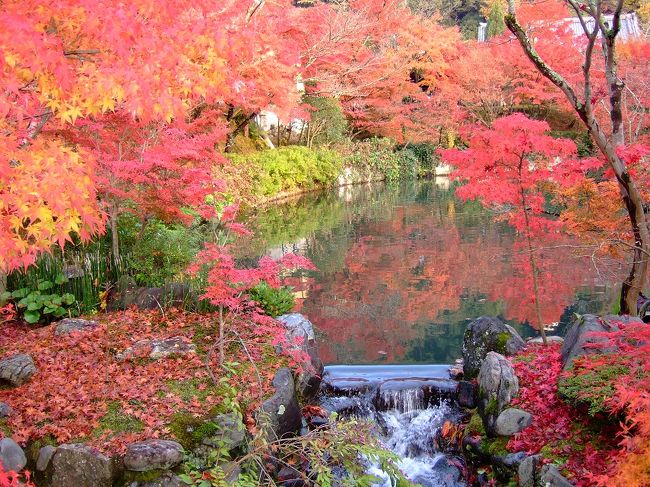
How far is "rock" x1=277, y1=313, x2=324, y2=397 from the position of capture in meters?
6.09

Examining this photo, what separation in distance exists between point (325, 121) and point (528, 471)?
18.4m

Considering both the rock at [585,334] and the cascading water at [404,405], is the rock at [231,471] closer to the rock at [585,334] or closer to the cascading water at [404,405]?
the cascading water at [404,405]

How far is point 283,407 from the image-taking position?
16.6 feet

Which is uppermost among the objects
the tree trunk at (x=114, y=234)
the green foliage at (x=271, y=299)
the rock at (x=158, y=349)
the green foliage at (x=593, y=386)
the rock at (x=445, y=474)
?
the tree trunk at (x=114, y=234)

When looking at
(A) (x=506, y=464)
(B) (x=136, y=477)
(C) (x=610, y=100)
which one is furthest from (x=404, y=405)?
(C) (x=610, y=100)

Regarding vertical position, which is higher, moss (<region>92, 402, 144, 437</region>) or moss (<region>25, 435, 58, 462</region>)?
moss (<region>92, 402, 144, 437</region>)

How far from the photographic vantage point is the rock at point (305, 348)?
6.09 m

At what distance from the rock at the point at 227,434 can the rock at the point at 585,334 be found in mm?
2869

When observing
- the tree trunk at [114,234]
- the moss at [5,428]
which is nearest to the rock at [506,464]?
the moss at [5,428]

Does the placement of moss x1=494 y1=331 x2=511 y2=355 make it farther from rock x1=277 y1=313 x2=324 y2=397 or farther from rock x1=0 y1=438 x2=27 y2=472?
rock x1=0 y1=438 x2=27 y2=472

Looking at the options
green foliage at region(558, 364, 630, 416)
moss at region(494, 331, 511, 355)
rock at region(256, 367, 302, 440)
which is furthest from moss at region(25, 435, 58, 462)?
moss at region(494, 331, 511, 355)

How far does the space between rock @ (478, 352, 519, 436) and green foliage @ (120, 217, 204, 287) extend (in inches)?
166

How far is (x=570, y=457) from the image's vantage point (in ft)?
13.6

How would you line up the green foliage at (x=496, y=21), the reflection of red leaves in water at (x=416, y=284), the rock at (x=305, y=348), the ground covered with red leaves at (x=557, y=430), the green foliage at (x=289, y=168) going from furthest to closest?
the green foliage at (x=496, y=21) → the green foliage at (x=289, y=168) → the reflection of red leaves in water at (x=416, y=284) → the rock at (x=305, y=348) → the ground covered with red leaves at (x=557, y=430)
